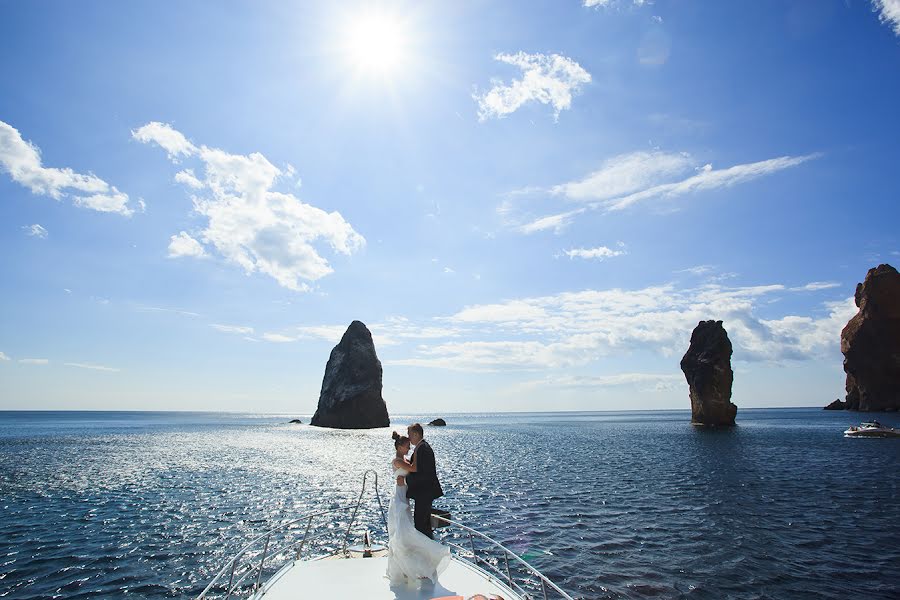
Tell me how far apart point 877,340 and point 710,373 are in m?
68.0

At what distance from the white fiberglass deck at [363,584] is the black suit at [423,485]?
107 cm

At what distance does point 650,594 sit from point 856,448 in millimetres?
54820

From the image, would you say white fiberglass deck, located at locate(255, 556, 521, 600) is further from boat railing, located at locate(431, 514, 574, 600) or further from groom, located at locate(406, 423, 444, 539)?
boat railing, located at locate(431, 514, 574, 600)

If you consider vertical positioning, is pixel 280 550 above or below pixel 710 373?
below

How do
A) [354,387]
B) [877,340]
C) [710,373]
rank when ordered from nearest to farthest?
[710,373], [354,387], [877,340]

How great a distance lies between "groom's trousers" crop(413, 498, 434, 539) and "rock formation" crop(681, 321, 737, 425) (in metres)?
84.5

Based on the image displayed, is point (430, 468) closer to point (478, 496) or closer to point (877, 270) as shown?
point (478, 496)

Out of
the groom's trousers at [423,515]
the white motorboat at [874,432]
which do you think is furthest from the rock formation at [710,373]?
the groom's trousers at [423,515]

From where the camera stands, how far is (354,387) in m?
103

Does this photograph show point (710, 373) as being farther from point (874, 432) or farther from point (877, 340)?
point (877, 340)

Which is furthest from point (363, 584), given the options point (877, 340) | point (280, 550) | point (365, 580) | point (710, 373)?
point (877, 340)

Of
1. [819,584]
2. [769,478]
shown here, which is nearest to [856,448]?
[769,478]

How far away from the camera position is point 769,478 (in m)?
32.6

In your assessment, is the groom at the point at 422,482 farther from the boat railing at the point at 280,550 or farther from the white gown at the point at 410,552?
the boat railing at the point at 280,550
